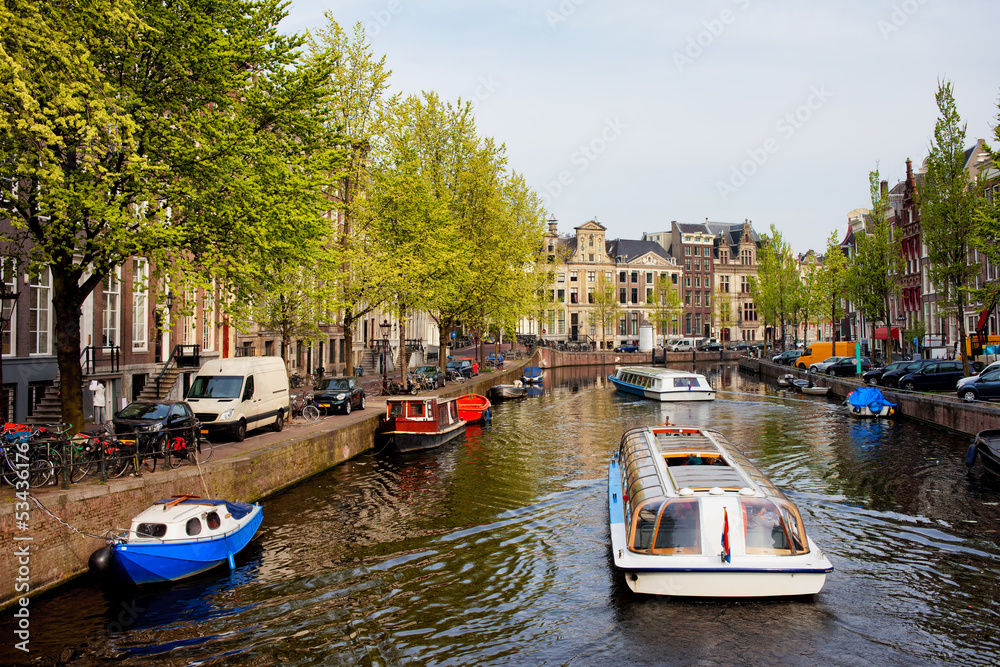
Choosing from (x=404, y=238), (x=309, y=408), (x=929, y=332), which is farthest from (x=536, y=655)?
(x=929, y=332)

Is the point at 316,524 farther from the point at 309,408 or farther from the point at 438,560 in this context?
the point at 309,408

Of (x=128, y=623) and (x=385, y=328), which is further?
(x=385, y=328)

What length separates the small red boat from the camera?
39031 mm

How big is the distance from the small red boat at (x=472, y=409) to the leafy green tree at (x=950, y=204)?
26136 millimetres

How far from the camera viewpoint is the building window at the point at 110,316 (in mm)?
29391

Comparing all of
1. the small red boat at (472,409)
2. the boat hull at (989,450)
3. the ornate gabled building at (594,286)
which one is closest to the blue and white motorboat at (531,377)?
the small red boat at (472,409)

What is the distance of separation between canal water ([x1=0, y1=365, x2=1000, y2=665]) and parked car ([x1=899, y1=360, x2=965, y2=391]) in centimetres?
1833

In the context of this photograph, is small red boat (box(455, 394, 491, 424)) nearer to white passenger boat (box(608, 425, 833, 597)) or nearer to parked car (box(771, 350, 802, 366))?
white passenger boat (box(608, 425, 833, 597))

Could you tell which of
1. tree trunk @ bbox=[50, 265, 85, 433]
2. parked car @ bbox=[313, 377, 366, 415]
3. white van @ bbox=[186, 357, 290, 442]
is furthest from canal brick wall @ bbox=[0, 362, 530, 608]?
parked car @ bbox=[313, 377, 366, 415]

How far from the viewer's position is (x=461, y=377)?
173 feet

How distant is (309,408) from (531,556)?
1662cm

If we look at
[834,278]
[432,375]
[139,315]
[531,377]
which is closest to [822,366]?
[834,278]

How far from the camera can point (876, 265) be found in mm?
55594

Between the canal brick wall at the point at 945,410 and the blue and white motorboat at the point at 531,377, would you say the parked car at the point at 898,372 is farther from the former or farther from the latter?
the blue and white motorboat at the point at 531,377
